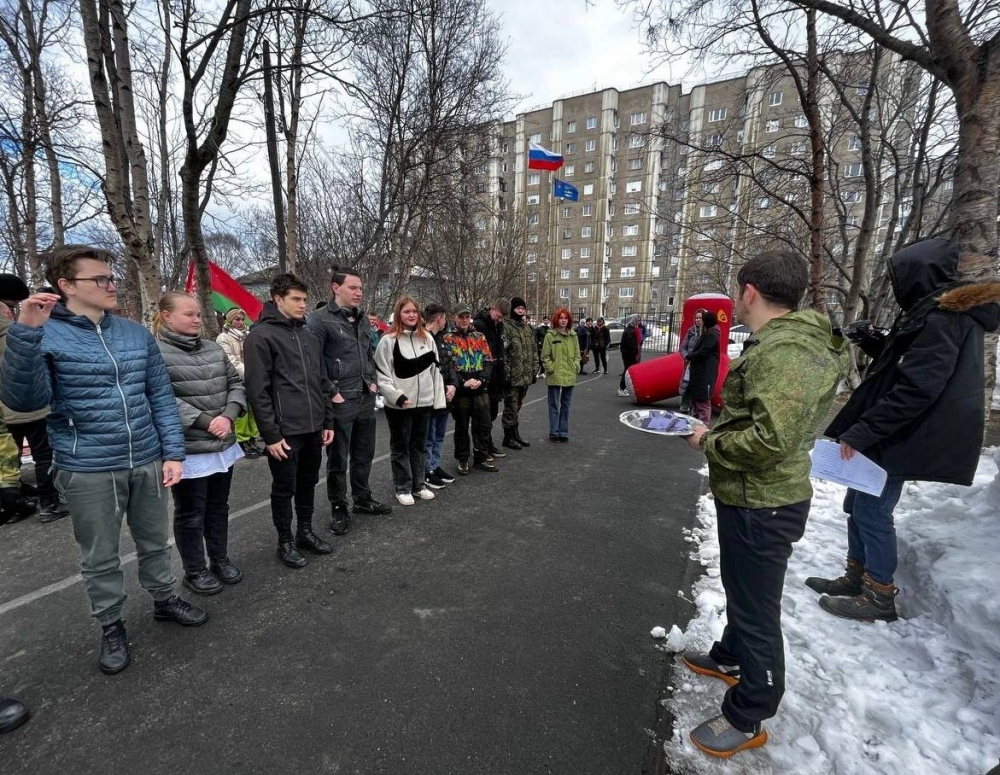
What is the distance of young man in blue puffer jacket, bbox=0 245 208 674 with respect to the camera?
2.10 m

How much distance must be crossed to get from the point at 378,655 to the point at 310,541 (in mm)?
1455

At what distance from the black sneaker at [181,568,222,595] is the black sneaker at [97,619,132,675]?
21.7 inches

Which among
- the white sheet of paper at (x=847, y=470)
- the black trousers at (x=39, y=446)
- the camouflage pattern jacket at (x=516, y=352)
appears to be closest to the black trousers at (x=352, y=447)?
the camouflage pattern jacket at (x=516, y=352)

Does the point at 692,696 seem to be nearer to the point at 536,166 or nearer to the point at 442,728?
the point at 442,728

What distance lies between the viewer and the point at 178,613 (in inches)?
106

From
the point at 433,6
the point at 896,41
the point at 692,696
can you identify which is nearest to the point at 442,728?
the point at 692,696

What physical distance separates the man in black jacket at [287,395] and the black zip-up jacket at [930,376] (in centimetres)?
355

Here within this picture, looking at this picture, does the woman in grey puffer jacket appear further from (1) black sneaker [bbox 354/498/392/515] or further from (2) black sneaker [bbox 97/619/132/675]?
(1) black sneaker [bbox 354/498/392/515]

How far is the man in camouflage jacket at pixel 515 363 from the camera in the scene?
625 centimetres

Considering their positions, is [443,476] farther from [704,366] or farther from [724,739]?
[704,366]

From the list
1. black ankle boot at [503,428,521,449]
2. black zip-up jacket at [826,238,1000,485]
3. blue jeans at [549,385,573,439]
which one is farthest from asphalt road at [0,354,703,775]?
blue jeans at [549,385,573,439]

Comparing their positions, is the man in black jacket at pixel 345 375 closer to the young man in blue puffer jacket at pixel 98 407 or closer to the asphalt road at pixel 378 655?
the asphalt road at pixel 378 655

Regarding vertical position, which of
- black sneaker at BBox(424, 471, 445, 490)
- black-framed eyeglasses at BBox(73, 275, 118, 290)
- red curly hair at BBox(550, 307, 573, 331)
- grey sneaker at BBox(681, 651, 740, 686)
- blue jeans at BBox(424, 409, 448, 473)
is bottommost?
black sneaker at BBox(424, 471, 445, 490)

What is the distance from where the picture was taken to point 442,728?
199cm
